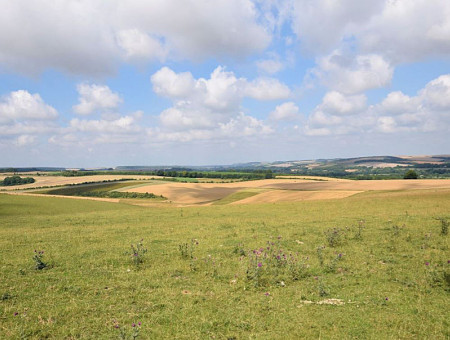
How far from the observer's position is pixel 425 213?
2512cm

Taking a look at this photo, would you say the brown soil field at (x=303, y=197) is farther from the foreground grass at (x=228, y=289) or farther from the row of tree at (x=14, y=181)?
the row of tree at (x=14, y=181)

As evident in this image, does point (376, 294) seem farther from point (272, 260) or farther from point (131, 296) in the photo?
point (131, 296)

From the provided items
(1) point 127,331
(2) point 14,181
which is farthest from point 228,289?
(2) point 14,181

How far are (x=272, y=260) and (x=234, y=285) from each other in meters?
3.13

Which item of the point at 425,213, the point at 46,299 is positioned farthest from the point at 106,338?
the point at 425,213

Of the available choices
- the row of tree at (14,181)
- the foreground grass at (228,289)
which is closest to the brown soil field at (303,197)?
the foreground grass at (228,289)

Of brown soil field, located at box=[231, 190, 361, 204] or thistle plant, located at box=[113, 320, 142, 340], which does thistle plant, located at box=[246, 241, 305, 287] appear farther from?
brown soil field, located at box=[231, 190, 361, 204]

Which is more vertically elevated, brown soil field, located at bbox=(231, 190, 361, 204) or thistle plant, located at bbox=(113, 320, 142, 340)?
thistle plant, located at bbox=(113, 320, 142, 340)

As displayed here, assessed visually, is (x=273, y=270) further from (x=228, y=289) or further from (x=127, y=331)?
(x=127, y=331)

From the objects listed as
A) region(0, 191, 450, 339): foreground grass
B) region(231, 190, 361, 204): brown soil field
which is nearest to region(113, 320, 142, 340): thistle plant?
region(0, 191, 450, 339): foreground grass

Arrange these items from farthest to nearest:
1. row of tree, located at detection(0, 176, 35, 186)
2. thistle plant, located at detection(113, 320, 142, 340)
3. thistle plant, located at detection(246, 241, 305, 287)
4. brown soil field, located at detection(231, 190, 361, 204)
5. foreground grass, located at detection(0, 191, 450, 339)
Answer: row of tree, located at detection(0, 176, 35, 186) < brown soil field, located at detection(231, 190, 361, 204) < thistle plant, located at detection(246, 241, 305, 287) < foreground grass, located at detection(0, 191, 450, 339) < thistle plant, located at detection(113, 320, 142, 340)

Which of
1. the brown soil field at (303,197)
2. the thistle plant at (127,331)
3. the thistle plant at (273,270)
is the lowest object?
the brown soil field at (303,197)

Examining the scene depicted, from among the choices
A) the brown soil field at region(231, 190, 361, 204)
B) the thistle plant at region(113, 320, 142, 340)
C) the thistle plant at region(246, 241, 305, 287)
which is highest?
the thistle plant at region(113, 320, 142, 340)

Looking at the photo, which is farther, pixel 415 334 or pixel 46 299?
pixel 46 299
